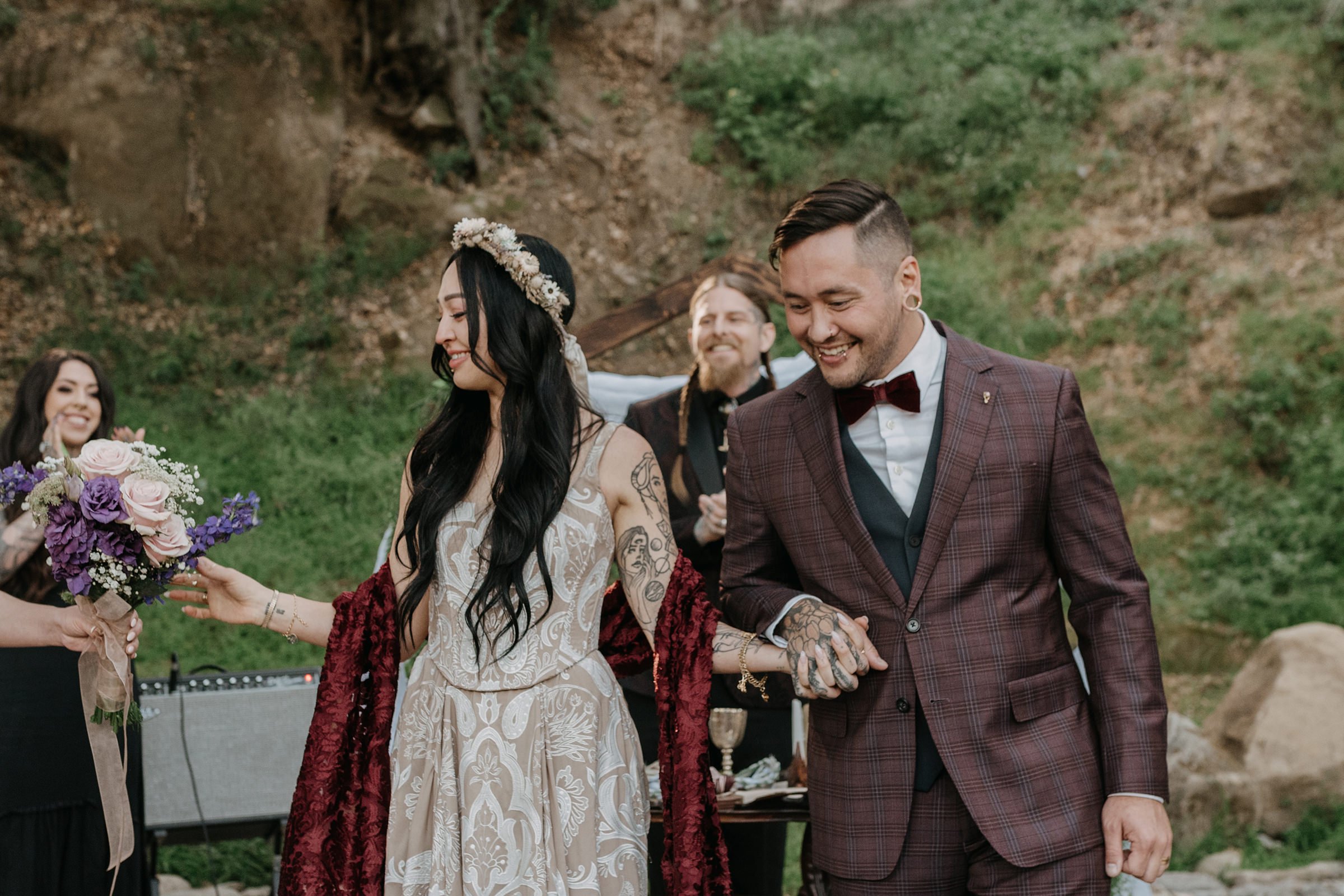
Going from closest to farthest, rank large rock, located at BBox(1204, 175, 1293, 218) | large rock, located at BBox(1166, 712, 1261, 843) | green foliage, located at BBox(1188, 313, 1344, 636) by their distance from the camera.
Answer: large rock, located at BBox(1166, 712, 1261, 843) < green foliage, located at BBox(1188, 313, 1344, 636) < large rock, located at BBox(1204, 175, 1293, 218)

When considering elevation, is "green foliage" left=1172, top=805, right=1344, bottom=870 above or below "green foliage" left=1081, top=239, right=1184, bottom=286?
below

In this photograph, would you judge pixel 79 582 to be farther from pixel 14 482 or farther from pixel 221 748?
pixel 221 748

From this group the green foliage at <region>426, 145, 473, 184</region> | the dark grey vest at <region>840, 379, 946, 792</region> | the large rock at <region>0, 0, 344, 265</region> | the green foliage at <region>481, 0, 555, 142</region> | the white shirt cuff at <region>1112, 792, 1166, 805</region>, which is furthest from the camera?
the green foliage at <region>481, 0, 555, 142</region>

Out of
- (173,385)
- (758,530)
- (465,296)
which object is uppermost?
(173,385)

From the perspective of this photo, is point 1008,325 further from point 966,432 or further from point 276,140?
point 966,432

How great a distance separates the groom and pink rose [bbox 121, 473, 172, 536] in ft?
4.54

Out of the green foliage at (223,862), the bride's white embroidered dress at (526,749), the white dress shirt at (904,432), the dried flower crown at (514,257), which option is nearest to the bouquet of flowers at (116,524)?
the bride's white embroidered dress at (526,749)

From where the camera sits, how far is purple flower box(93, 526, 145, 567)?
270cm

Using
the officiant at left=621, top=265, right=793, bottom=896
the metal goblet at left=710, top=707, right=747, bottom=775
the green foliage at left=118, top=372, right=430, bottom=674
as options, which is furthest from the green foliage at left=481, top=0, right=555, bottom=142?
the metal goblet at left=710, top=707, right=747, bottom=775

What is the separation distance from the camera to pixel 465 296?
276cm

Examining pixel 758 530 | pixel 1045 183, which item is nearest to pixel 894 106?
pixel 1045 183

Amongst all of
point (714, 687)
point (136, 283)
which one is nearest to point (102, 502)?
point (714, 687)

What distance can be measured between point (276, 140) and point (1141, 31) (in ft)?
26.9

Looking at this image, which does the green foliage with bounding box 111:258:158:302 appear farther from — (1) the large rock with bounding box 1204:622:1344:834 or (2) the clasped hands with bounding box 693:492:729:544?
(1) the large rock with bounding box 1204:622:1344:834
